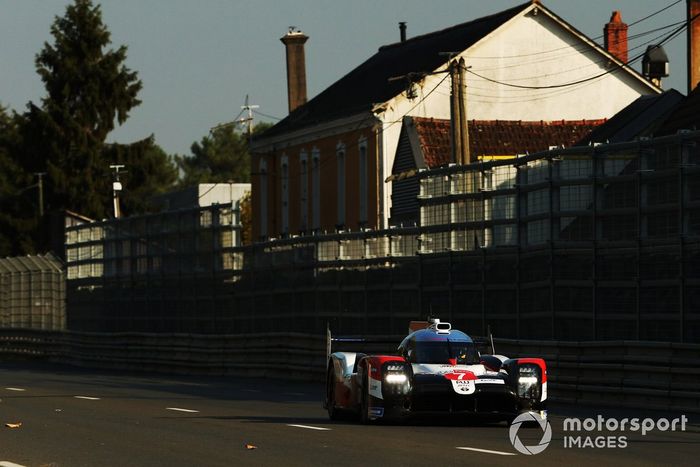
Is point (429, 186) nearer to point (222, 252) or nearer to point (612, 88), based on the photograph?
point (222, 252)

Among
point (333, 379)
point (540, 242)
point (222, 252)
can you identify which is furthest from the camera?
point (222, 252)

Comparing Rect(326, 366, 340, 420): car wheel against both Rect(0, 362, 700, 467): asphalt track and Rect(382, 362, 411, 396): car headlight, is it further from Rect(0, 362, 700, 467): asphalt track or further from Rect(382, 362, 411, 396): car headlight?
Rect(382, 362, 411, 396): car headlight

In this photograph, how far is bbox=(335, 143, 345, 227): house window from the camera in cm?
5931

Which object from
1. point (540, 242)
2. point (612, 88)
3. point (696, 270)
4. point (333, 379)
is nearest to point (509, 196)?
point (540, 242)

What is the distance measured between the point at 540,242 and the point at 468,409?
802 cm

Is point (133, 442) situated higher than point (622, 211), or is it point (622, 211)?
point (622, 211)

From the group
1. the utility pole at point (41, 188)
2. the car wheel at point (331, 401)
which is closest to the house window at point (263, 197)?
the utility pole at point (41, 188)

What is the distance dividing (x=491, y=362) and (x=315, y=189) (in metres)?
43.3

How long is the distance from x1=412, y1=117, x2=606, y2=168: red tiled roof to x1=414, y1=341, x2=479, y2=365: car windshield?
35.9 meters

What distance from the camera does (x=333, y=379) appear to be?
1991 cm

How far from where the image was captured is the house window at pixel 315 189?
61688mm

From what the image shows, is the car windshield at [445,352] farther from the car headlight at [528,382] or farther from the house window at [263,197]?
the house window at [263,197]

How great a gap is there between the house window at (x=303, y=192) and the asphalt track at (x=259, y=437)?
37.1 meters

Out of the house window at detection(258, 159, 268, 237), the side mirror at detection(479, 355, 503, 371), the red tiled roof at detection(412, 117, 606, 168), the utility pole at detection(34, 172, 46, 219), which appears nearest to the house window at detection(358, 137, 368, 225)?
the red tiled roof at detection(412, 117, 606, 168)
